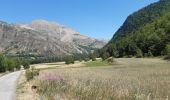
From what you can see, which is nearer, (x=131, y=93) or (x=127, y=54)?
(x=131, y=93)

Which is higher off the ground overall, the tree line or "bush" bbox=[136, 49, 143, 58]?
the tree line

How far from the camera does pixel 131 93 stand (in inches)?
712

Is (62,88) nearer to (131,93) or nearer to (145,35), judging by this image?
(131,93)

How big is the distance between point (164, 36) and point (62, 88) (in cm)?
12123

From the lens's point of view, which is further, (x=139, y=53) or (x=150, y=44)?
(x=150, y=44)

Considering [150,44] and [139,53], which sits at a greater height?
[150,44]

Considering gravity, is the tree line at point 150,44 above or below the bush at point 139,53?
above

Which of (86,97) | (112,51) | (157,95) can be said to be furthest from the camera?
(112,51)

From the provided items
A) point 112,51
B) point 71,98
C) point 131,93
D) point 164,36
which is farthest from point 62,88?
point 112,51

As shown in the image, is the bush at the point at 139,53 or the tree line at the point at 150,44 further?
the bush at the point at 139,53

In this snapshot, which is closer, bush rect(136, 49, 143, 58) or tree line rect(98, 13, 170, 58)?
tree line rect(98, 13, 170, 58)

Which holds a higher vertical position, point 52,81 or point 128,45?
point 128,45

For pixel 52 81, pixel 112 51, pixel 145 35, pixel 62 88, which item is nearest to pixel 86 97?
pixel 62 88

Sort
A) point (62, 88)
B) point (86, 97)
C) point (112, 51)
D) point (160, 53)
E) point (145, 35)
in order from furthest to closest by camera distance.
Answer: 1. point (112, 51)
2. point (145, 35)
3. point (160, 53)
4. point (62, 88)
5. point (86, 97)
